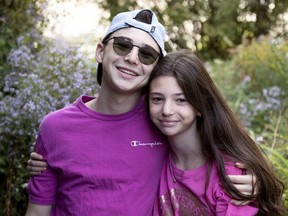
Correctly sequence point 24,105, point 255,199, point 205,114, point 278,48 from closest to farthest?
1. point 255,199
2. point 205,114
3. point 24,105
4. point 278,48

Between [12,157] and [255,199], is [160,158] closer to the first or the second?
[255,199]

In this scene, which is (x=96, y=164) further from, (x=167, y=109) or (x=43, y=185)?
(x=167, y=109)

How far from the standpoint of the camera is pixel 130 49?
2.50m

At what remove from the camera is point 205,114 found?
261 centimetres

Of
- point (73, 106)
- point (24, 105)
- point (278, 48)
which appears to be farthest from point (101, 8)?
point (73, 106)

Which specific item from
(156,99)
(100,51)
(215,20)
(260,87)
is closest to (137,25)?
(100,51)

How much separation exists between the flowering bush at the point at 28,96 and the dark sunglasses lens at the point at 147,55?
129 cm

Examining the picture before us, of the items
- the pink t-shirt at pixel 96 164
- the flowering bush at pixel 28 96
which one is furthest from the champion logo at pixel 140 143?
the flowering bush at pixel 28 96

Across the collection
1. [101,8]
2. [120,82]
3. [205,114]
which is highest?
[101,8]

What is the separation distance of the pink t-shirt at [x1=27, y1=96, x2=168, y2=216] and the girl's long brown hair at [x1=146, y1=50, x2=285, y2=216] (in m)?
0.31

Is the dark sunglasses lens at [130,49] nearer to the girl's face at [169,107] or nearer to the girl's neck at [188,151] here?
the girl's face at [169,107]

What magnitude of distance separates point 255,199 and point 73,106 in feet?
Answer: 3.62

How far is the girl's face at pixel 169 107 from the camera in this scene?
2.49 m

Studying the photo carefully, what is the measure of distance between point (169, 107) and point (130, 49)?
0.37 m
